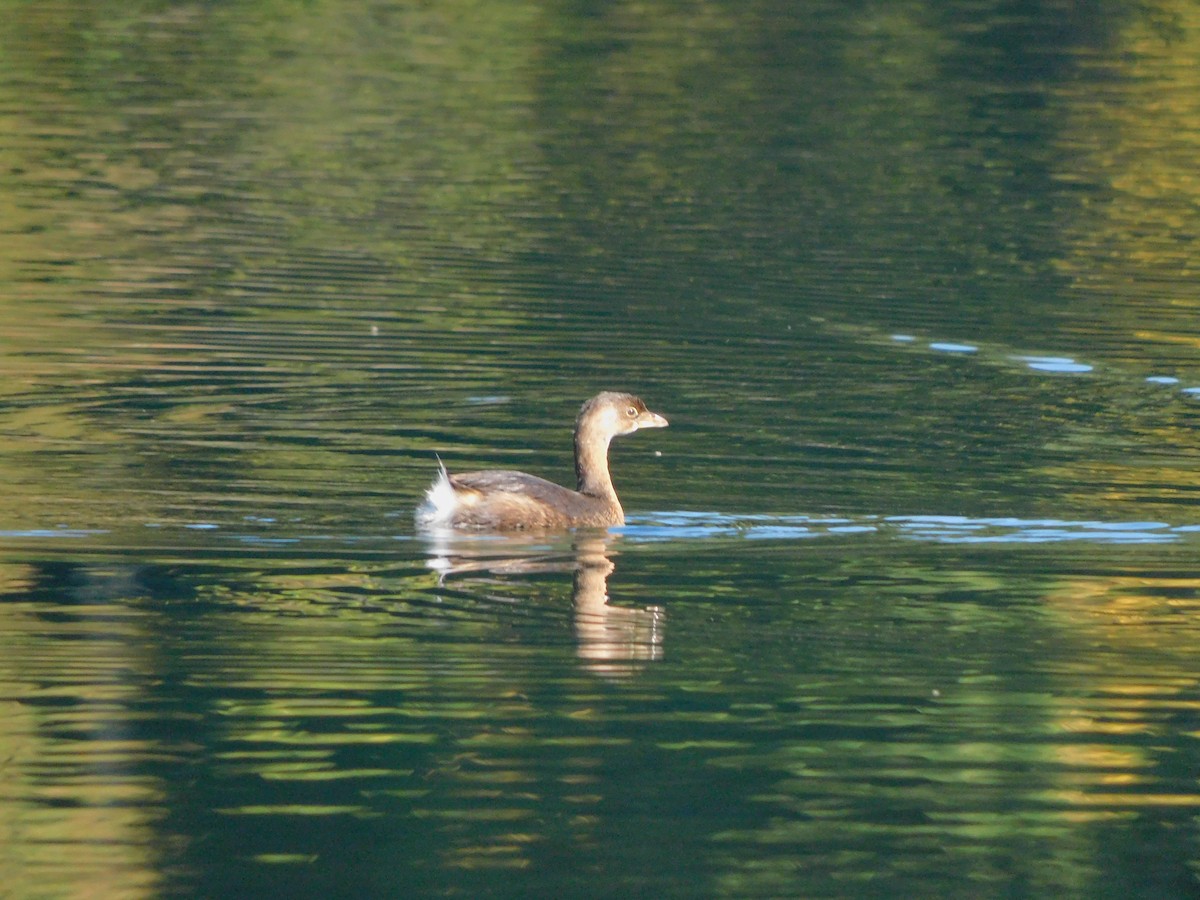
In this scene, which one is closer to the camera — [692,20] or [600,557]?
[600,557]

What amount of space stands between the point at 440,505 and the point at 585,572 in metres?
1.02

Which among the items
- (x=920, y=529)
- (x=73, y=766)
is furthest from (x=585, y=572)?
(x=73, y=766)

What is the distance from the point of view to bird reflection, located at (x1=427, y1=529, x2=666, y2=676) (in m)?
9.92

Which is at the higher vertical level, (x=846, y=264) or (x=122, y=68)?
(x=122, y=68)

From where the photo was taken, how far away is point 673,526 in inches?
499

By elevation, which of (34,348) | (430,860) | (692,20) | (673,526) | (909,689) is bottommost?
(430,860)

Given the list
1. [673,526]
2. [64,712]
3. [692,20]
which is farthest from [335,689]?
[692,20]

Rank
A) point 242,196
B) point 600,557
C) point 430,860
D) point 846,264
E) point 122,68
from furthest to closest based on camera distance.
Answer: point 122,68
point 242,196
point 846,264
point 600,557
point 430,860

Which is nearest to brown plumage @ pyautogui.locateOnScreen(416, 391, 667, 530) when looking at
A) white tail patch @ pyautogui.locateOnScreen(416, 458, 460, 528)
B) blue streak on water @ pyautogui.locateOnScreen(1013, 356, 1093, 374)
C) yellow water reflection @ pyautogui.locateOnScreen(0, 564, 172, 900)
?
white tail patch @ pyautogui.locateOnScreen(416, 458, 460, 528)

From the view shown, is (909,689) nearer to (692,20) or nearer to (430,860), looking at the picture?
(430,860)

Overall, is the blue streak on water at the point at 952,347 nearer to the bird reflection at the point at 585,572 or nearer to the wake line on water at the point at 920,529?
the wake line on water at the point at 920,529

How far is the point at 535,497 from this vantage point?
489 inches

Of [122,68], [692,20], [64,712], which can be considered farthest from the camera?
[692,20]

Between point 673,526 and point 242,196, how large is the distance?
13906mm
